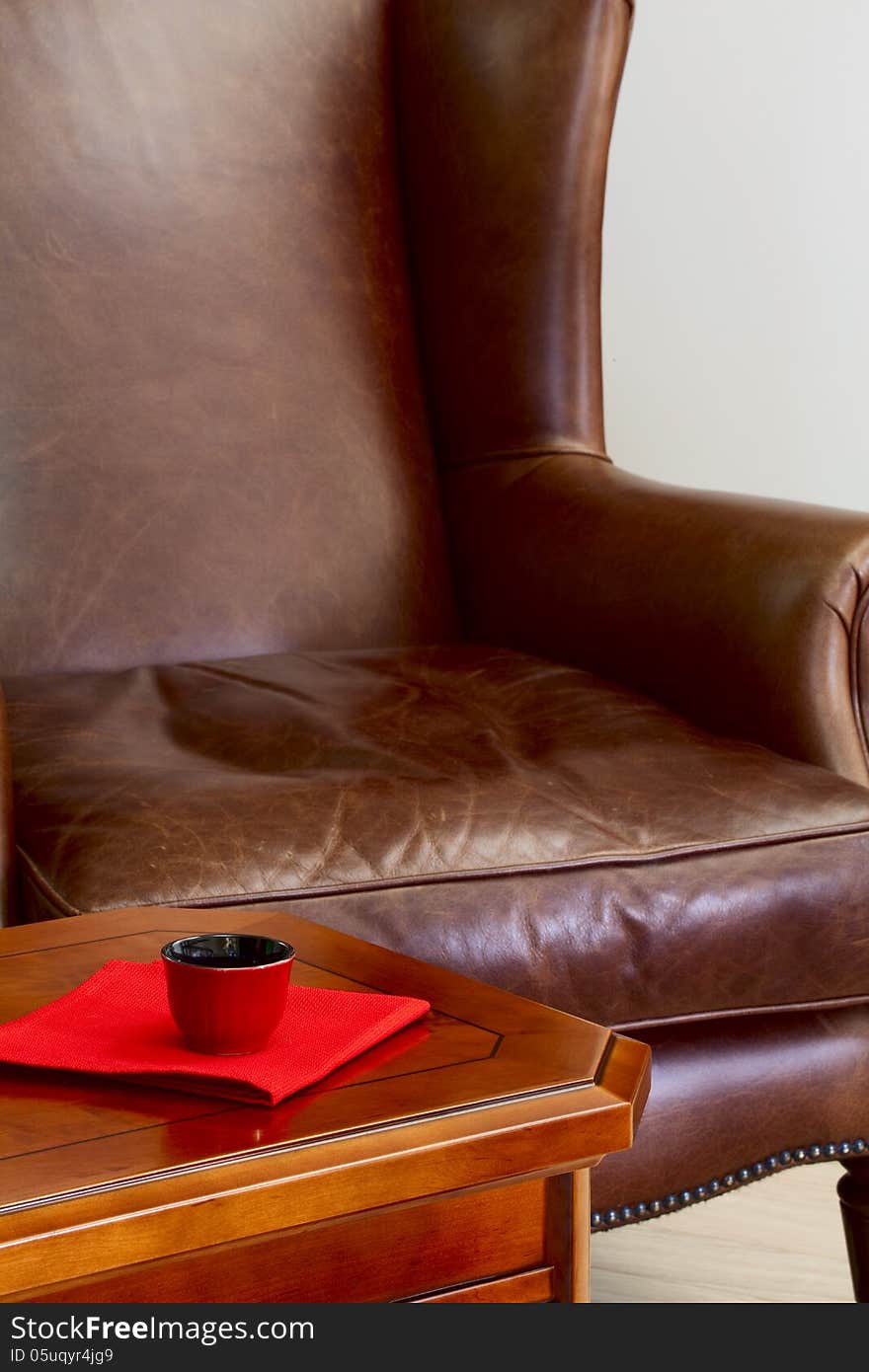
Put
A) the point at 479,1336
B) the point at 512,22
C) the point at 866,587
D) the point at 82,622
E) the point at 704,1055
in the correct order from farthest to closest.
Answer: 1. the point at 512,22
2. the point at 82,622
3. the point at 866,587
4. the point at 704,1055
5. the point at 479,1336

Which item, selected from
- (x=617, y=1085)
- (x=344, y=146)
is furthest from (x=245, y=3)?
(x=617, y=1085)

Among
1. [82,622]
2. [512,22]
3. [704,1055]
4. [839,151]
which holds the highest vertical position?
[512,22]

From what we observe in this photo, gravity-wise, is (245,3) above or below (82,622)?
above

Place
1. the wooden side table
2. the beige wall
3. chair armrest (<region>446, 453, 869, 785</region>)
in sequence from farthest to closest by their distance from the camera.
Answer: the beige wall, chair armrest (<region>446, 453, 869, 785</region>), the wooden side table

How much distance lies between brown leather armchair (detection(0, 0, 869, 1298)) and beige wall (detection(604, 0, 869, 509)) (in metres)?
0.41

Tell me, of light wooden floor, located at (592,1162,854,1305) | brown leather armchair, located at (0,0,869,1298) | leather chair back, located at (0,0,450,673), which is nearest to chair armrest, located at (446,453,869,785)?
brown leather armchair, located at (0,0,869,1298)

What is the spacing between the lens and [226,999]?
1.54ft

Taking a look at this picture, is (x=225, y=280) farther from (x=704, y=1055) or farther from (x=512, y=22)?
(x=704, y=1055)

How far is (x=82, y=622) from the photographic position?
137 cm

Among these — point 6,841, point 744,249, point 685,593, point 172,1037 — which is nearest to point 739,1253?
point 685,593

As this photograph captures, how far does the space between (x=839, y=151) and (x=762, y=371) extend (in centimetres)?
28

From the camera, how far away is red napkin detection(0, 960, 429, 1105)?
45 cm

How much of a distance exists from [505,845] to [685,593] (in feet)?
1.32

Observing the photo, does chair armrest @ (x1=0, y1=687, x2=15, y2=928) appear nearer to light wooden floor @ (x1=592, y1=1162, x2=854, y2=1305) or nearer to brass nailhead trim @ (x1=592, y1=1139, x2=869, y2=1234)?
brass nailhead trim @ (x1=592, y1=1139, x2=869, y2=1234)
